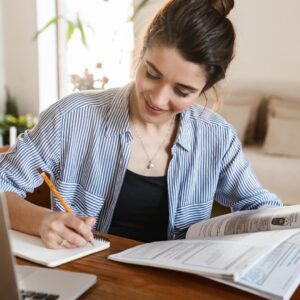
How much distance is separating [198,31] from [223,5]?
0.36ft

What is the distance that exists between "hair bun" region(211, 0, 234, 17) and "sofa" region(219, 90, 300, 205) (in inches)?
64.3

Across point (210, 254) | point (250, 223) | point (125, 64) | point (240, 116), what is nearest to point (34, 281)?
point (210, 254)

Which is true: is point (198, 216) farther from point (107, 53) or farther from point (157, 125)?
point (107, 53)

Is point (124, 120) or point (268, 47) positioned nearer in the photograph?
point (124, 120)

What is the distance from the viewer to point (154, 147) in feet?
4.33

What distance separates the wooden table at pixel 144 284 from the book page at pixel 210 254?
2 cm

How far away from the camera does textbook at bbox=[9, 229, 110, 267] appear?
823 millimetres

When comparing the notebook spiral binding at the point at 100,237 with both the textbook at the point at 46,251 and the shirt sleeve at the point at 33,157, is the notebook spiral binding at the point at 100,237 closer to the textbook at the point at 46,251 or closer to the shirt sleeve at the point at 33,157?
the textbook at the point at 46,251

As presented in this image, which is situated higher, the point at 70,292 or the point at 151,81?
the point at 151,81

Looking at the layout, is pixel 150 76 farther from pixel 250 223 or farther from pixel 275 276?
pixel 275 276

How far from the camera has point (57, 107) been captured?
1253mm

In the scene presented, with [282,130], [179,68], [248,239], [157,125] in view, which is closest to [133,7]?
[282,130]

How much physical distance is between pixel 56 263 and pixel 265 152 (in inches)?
84.9

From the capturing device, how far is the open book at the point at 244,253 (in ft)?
2.41
